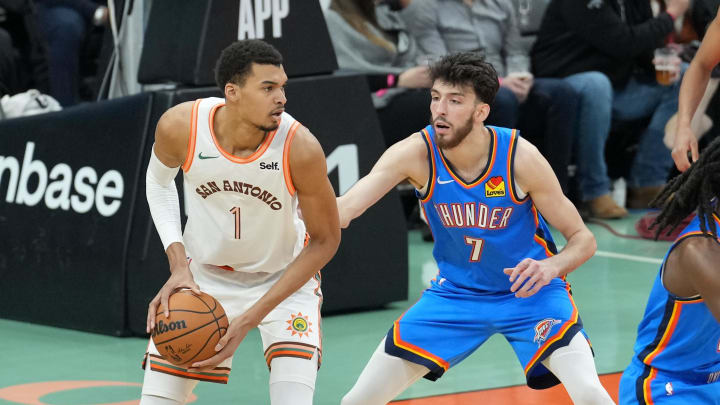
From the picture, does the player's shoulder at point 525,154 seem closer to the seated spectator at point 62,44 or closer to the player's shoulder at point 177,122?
the player's shoulder at point 177,122

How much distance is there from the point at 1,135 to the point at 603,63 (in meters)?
5.01

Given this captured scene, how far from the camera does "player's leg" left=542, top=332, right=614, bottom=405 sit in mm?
4207

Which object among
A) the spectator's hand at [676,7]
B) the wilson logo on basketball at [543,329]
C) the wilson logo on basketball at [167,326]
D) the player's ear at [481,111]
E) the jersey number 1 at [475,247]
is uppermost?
the spectator's hand at [676,7]

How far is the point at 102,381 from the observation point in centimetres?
559

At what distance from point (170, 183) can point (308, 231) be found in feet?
1.91

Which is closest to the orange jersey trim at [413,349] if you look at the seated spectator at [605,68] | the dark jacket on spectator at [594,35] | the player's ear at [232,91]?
the player's ear at [232,91]

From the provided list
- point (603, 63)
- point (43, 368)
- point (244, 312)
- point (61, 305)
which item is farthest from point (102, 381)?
point (603, 63)

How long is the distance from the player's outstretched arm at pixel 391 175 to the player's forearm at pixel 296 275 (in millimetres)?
437

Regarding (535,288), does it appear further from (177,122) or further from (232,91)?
(177,122)

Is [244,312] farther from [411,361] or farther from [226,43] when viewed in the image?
[226,43]

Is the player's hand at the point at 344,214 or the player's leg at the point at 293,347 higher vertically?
the player's hand at the point at 344,214

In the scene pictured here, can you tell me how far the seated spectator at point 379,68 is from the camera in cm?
877

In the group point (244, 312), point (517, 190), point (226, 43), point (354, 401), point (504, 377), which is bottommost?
point (504, 377)

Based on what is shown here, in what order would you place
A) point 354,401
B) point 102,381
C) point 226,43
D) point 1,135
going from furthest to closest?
1. point 1,135
2. point 226,43
3. point 102,381
4. point 354,401
